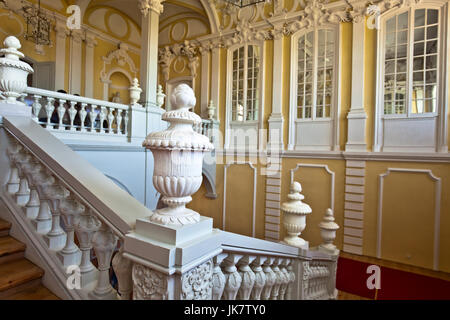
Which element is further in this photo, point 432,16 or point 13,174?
point 432,16

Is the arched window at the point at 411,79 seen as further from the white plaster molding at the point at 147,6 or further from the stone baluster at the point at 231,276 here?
the stone baluster at the point at 231,276

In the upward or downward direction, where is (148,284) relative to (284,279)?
upward

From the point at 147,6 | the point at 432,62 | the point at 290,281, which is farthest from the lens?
the point at 432,62

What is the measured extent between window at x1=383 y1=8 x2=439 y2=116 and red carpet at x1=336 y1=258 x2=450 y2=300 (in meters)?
3.45

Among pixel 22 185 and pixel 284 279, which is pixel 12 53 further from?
pixel 284 279

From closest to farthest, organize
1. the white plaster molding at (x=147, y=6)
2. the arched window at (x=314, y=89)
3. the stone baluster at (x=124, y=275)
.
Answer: the stone baluster at (x=124, y=275) → the white plaster molding at (x=147, y=6) → the arched window at (x=314, y=89)

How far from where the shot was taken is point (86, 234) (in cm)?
133

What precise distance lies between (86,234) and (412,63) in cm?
676

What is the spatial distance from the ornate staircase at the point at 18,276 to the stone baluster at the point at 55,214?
0.17m

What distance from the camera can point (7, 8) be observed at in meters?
6.14

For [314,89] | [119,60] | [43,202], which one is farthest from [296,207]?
[119,60]

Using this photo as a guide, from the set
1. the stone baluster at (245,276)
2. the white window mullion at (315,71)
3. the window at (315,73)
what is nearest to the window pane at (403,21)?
the window at (315,73)

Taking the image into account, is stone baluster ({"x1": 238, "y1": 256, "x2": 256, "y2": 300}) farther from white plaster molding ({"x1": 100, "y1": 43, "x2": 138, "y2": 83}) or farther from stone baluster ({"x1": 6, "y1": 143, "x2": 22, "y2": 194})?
white plaster molding ({"x1": 100, "y1": 43, "x2": 138, "y2": 83})

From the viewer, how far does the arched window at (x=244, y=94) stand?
7.25 metres
